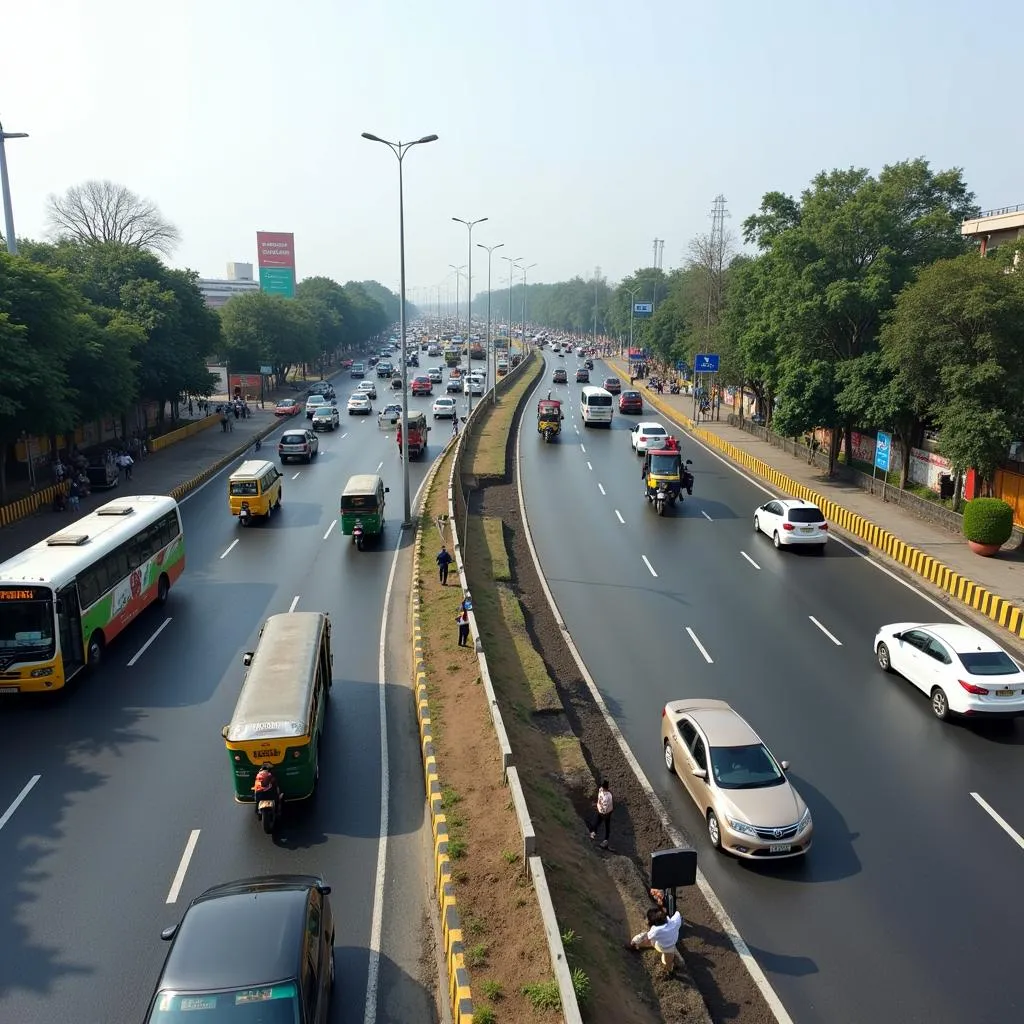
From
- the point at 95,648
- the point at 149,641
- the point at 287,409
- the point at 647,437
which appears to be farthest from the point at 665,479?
the point at 287,409

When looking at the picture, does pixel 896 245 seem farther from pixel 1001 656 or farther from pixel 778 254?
pixel 1001 656

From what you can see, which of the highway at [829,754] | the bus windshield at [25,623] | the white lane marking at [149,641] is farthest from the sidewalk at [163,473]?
the highway at [829,754]

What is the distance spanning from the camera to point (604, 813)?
1308cm

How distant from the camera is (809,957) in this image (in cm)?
1090

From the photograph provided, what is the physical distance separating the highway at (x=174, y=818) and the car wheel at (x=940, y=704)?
10.7 m

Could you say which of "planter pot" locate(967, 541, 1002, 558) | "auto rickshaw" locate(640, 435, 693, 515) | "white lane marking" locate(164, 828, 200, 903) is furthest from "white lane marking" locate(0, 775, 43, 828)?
"planter pot" locate(967, 541, 1002, 558)

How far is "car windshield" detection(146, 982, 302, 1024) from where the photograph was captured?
307 inches

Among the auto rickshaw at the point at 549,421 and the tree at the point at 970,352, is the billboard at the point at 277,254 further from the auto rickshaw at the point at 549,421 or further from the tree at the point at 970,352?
the tree at the point at 970,352

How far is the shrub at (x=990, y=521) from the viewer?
91.6 feet

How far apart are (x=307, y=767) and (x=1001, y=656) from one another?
44.8 ft

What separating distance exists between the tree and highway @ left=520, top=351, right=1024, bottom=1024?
547 cm

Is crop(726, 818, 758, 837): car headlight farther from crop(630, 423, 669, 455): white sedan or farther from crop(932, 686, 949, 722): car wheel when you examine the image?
crop(630, 423, 669, 455): white sedan

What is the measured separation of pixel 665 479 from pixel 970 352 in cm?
1180

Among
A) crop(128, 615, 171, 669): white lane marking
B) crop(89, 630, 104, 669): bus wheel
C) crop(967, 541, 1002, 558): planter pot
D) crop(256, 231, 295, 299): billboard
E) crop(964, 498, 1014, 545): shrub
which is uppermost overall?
crop(256, 231, 295, 299): billboard
